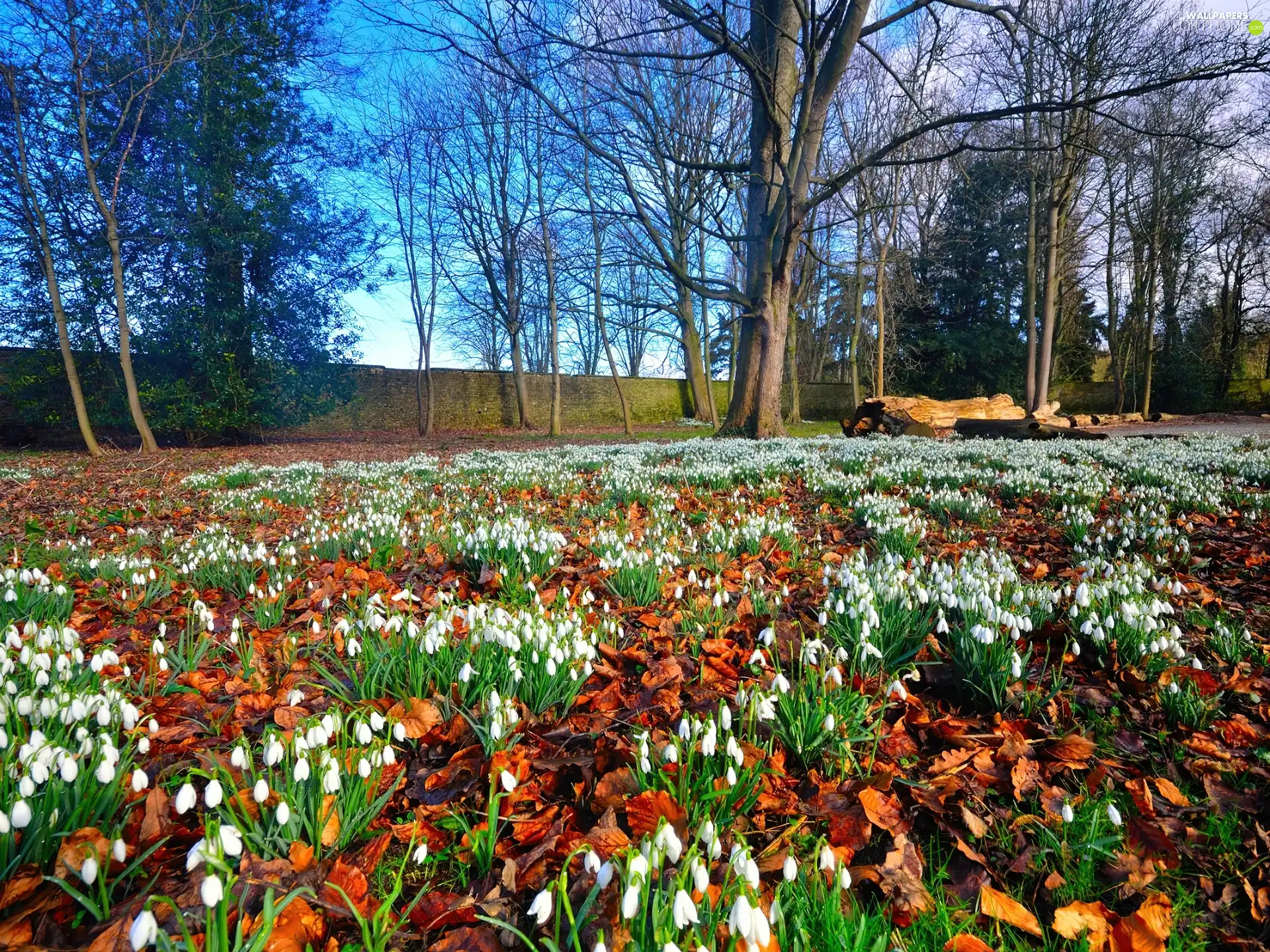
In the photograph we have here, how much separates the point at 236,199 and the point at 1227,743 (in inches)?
835

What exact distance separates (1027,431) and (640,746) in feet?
46.7

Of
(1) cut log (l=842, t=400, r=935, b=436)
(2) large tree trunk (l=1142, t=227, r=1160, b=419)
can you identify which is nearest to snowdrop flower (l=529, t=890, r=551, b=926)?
(1) cut log (l=842, t=400, r=935, b=436)

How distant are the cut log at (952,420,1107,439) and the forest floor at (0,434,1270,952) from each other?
10092mm

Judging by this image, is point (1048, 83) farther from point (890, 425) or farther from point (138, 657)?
point (138, 657)

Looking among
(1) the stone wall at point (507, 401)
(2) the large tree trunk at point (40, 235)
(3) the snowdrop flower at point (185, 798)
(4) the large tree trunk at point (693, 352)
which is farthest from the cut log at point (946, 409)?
(2) the large tree trunk at point (40, 235)

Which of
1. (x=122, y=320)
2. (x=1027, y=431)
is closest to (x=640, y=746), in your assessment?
(x=1027, y=431)

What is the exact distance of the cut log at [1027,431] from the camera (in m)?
12.9

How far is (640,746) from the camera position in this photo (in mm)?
1597

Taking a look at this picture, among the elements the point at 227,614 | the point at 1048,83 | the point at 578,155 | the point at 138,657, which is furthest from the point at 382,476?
the point at 1048,83

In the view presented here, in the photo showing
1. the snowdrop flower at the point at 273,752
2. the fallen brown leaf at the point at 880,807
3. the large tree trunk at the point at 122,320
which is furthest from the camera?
the large tree trunk at the point at 122,320

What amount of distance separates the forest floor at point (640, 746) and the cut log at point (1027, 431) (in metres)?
10.1

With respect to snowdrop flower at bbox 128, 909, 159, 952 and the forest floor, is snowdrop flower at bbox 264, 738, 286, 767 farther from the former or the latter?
snowdrop flower at bbox 128, 909, 159, 952

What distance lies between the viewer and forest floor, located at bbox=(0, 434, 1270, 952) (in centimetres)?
123

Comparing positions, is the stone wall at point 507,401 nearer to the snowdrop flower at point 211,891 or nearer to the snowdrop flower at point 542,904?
the snowdrop flower at point 211,891
